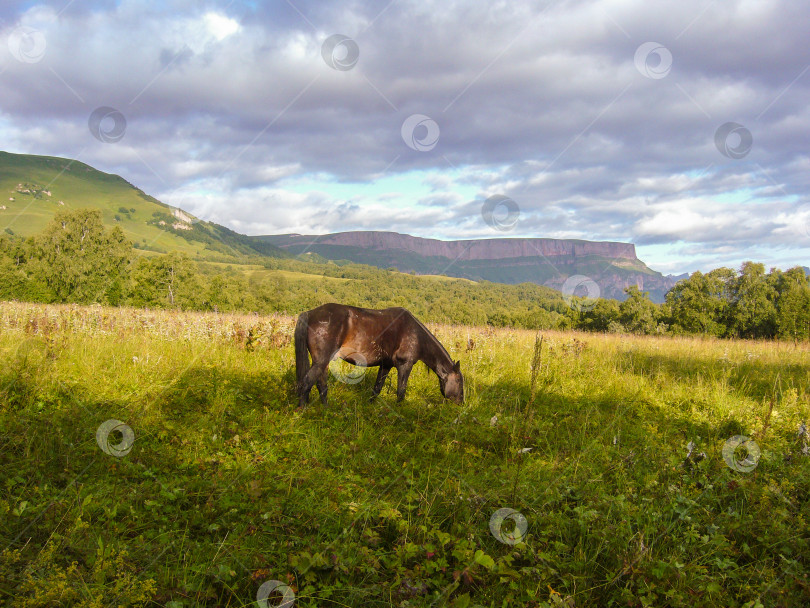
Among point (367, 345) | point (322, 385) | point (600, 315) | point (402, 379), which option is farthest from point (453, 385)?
point (600, 315)

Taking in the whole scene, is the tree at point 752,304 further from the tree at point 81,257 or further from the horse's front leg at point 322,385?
the tree at point 81,257

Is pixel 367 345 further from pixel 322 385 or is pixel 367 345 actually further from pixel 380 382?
pixel 322 385

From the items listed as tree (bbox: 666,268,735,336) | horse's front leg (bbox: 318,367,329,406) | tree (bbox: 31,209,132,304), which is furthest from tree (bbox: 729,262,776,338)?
tree (bbox: 31,209,132,304)

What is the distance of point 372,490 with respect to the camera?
4.44m

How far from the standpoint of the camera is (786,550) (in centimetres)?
354

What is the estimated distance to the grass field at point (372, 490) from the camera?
299cm

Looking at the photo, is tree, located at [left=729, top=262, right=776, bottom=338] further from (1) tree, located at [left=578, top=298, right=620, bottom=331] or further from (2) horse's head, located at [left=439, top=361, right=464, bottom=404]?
(2) horse's head, located at [left=439, top=361, right=464, bottom=404]

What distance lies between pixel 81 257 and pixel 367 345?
61.1m

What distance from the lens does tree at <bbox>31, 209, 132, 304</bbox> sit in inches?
1988

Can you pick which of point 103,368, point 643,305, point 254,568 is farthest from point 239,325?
point 643,305

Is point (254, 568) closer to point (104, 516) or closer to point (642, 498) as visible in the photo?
point (104, 516)

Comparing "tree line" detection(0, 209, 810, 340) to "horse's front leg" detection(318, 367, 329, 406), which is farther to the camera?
"tree line" detection(0, 209, 810, 340)

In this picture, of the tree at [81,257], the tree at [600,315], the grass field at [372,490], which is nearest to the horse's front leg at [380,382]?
the grass field at [372,490]

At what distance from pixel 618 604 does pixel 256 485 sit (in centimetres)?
326
